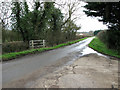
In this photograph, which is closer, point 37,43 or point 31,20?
point 37,43

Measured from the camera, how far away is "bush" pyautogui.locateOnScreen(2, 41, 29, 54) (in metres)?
9.77

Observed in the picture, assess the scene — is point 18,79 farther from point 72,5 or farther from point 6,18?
point 72,5

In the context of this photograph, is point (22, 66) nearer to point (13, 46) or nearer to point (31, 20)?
point (13, 46)

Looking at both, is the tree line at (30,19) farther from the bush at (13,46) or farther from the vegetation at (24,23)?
the bush at (13,46)

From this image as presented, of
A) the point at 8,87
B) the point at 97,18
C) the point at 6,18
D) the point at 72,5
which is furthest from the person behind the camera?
the point at 72,5

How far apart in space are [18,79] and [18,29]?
10610 mm

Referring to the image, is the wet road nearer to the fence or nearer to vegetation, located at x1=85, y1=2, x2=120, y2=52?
the fence

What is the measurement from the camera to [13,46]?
10.5 meters

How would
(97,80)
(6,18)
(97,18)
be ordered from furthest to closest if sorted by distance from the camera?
(6,18), (97,18), (97,80)

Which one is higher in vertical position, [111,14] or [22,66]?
[111,14]

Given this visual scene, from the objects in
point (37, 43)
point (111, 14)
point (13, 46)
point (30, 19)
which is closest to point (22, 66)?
point (13, 46)

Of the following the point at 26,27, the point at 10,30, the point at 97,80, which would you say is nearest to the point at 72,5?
the point at 26,27

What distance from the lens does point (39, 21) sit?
46.5ft

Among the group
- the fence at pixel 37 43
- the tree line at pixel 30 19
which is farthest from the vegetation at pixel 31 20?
the fence at pixel 37 43
